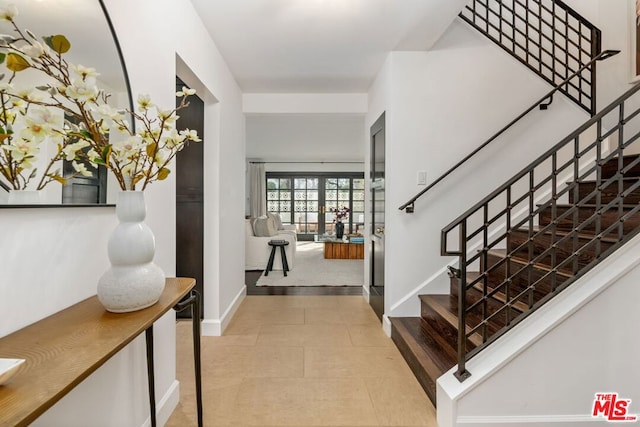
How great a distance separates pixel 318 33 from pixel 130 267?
222 cm

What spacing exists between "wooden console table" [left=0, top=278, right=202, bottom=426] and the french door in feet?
26.8

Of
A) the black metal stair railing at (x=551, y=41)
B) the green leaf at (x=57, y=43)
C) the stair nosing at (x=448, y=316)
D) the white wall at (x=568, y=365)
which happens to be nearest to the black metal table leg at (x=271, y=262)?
the stair nosing at (x=448, y=316)

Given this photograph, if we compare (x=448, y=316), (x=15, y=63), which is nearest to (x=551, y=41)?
(x=448, y=316)

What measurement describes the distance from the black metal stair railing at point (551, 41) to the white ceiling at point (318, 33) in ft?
2.44

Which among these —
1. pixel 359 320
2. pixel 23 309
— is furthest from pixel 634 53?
pixel 23 309

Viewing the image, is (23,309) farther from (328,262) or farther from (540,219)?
(328,262)

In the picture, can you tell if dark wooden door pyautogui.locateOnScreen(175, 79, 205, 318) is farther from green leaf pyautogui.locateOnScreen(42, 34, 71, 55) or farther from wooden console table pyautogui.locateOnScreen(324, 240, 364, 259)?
wooden console table pyautogui.locateOnScreen(324, 240, 364, 259)

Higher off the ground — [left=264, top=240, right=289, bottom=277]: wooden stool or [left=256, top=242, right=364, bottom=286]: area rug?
[left=264, top=240, right=289, bottom=277]: wooden stool

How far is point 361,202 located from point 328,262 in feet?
12.2

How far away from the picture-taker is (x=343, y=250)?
21.2 ft

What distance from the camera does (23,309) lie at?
922 mm

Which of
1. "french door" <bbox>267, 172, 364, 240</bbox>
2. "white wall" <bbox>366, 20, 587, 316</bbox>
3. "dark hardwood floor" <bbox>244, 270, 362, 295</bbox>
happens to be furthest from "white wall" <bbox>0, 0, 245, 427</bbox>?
"french door" <bbox>267, 172, 364, 240</bbox>

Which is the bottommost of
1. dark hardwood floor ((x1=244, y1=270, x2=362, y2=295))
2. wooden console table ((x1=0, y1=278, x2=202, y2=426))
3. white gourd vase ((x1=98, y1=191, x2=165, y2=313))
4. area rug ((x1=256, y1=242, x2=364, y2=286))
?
dark hardwood floor ((x1=244, y1=270, x2=362, y2=295))

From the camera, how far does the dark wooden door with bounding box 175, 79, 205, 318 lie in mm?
2963
